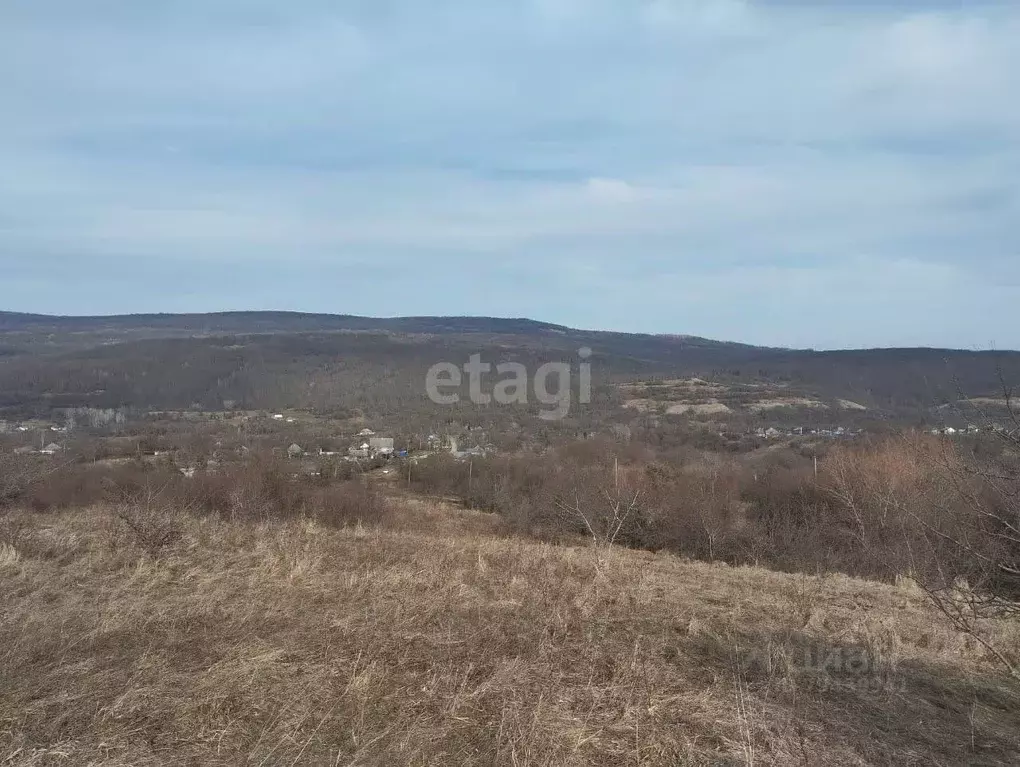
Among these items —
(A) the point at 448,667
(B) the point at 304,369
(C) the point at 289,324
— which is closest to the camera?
(A) the point at 448,667

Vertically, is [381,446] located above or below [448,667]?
below

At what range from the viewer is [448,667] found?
5367 millimetres

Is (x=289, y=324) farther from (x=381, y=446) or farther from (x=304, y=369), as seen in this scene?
(x=381, y=446)

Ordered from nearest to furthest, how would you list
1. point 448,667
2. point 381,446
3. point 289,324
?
point 448,667 < point 381,446 < point 289,324

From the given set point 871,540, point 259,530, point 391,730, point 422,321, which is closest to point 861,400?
point 871,540

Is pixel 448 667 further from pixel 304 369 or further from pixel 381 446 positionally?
pixel 304 369

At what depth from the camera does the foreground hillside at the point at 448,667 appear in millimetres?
4184

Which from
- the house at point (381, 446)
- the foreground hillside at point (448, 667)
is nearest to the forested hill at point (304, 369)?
the house at point (381, 446)

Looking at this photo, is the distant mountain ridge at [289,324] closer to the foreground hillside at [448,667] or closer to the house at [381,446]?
the house at [381,446]

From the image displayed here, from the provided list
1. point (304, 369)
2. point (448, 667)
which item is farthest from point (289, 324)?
point (448, 667)

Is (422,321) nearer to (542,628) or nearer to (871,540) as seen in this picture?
(871,540)

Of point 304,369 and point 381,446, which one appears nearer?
point 381,446

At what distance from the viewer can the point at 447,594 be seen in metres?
7.45

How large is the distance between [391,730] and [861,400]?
59447mm
